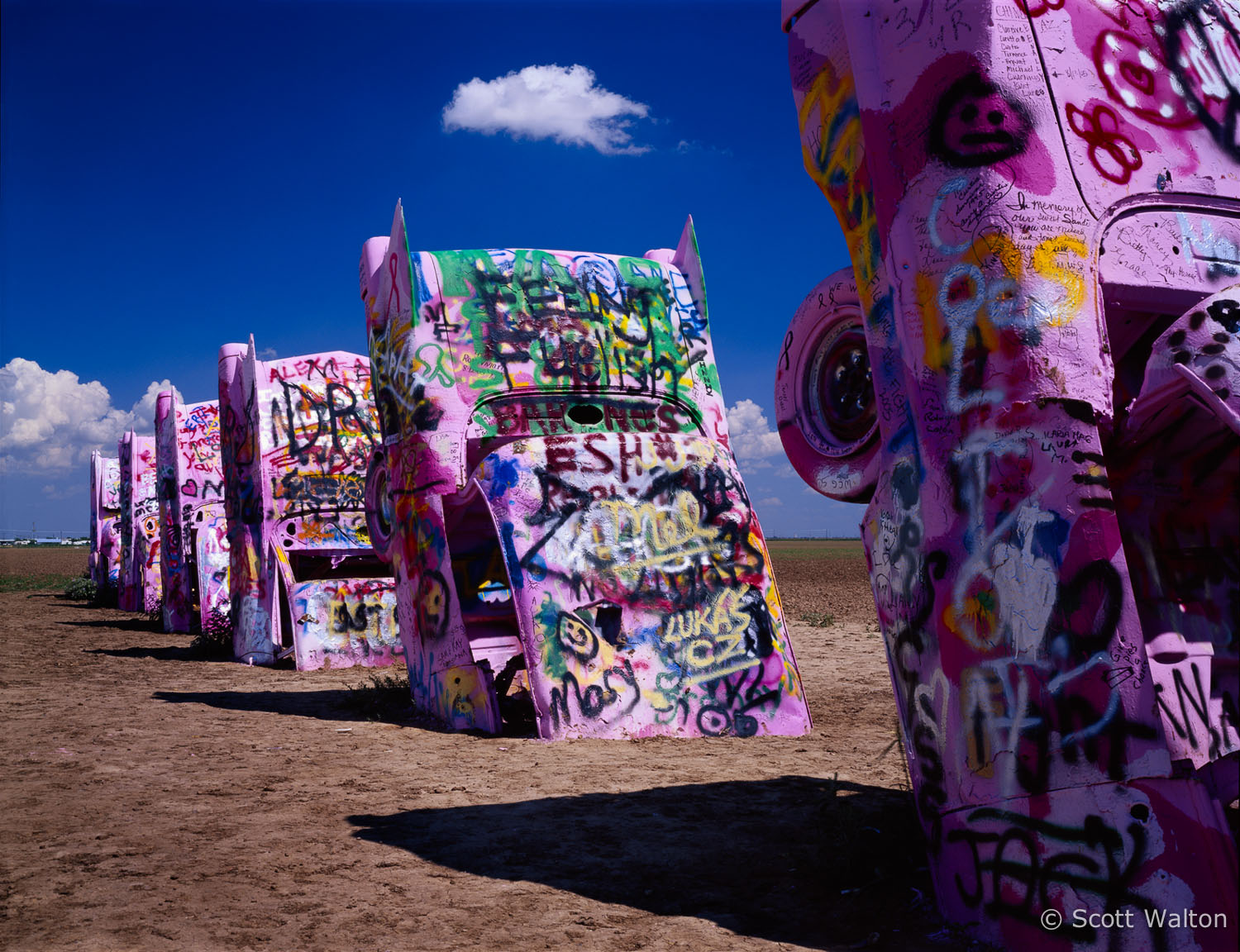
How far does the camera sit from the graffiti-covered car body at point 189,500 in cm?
1614

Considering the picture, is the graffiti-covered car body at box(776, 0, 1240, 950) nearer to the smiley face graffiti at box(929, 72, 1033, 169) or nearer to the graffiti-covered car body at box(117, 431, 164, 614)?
the smiley face graffiti at box(929, 72, 1033, 169)

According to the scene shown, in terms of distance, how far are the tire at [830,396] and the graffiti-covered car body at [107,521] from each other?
24845mm

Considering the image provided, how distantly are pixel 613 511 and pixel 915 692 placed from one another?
413 cm

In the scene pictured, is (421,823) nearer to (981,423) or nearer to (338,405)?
(981,423)

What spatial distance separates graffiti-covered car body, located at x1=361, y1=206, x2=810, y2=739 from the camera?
7449mm

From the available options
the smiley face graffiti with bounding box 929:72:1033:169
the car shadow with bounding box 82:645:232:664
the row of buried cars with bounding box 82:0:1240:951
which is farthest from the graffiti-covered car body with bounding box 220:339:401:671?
the smiley face graffiti with bounding box 929:72:1033:169

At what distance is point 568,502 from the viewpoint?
7.71 meters

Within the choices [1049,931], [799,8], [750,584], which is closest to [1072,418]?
[1049,931]

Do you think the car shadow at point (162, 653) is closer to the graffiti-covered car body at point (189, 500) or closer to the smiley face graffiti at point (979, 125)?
the graffiti-covered car body at point (189, 500)

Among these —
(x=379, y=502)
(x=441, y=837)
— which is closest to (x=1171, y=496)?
(x=441, y=837)

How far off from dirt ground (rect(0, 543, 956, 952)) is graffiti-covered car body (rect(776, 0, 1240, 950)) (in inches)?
26.5

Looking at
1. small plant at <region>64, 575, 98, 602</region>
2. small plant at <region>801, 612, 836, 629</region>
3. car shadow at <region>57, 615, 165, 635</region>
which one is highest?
small plant at <region>64, 575, 98, 602</region>

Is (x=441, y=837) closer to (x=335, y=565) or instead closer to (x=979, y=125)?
(x=979, y=125)

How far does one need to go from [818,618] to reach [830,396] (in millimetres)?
13496
